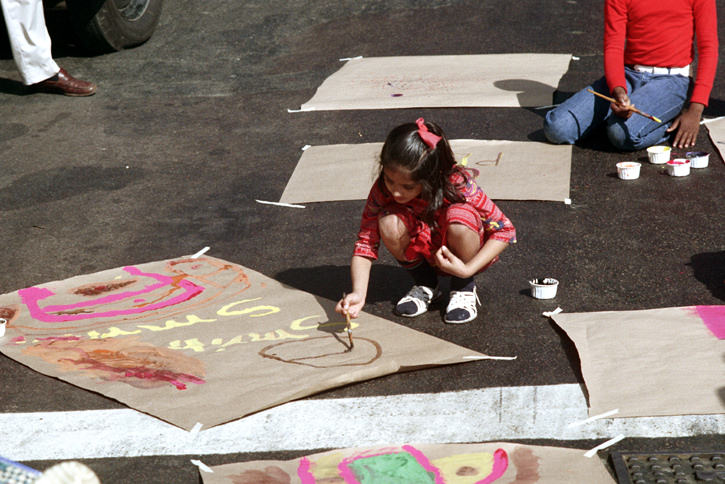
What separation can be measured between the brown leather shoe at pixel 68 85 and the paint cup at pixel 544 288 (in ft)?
12.7

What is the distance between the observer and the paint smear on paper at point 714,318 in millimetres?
2666

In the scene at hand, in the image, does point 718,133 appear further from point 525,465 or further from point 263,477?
point 263,477

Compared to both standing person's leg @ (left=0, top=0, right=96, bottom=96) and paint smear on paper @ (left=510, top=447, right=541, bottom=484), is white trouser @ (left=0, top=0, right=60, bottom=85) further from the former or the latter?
paint smear on paper @ (left=510, top=447, right=541, bottom=484)

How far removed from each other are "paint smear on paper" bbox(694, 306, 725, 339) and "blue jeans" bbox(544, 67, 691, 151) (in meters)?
1.63

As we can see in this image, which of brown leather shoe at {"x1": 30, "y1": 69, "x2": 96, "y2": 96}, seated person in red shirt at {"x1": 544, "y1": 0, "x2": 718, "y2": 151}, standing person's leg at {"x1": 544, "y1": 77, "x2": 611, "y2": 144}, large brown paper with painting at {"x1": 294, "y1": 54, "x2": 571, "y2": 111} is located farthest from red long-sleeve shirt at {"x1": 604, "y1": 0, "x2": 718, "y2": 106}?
brown leather shoe at {"x1": 30, "y1": 69, "x2": 96, "y2": 96}

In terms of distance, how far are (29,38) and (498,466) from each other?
4550 mm

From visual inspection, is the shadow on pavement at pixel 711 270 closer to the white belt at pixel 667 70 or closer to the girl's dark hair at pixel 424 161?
the girl's dark hair at pixel 424 161

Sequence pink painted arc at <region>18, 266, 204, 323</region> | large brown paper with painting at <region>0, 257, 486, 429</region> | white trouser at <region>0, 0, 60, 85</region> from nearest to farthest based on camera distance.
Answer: large brown paper with painting at <region>0, 257, 486, 429</region> < pink painted arc at <region>18, 266, 204, 323</region> < white trouser at <region>0, 0, 60, 85</region>

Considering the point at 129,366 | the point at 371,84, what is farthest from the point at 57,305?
the point at 371,84

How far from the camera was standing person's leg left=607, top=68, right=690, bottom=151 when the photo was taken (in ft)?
14.0

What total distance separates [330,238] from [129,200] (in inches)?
45.1

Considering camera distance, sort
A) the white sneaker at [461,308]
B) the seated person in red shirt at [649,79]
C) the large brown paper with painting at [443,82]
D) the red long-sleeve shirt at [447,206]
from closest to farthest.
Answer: the red long-sleeve shirt at [447,206]
the white sneaker at [461,308]
the seated person in red shirt at [649,79]
the large brown paper with painting at [443,82]

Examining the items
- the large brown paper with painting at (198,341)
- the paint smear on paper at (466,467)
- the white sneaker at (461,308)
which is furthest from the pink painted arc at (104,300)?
the paint smear on paper at (466,467)

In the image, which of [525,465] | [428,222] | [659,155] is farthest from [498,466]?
[659,155]
